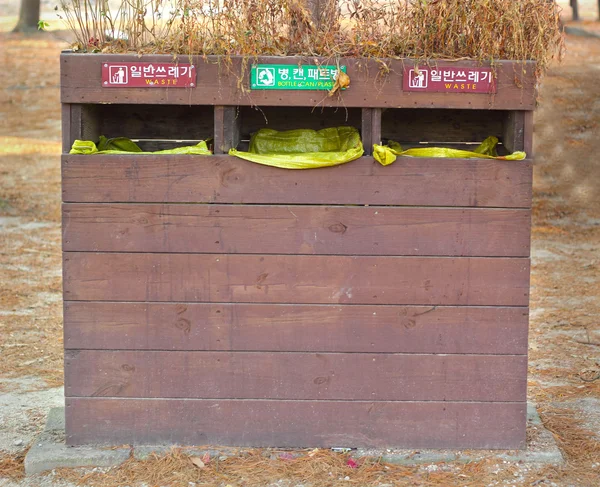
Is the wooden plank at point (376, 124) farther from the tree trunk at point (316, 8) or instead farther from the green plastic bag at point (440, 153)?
the tree trunk at point (316, 8)

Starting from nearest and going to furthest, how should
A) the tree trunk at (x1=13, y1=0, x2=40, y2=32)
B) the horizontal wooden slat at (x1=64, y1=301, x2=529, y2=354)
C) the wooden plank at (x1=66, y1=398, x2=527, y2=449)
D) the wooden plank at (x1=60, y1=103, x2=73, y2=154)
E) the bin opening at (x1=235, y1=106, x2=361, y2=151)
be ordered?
the wooden plank at (x1=60, y1=103, x2=73, y2=154) → the horizontal wooden slat at (x1=64, y1=301, x2=529, y2=354) → the wooden plank at (x1=66, y1=398, x2=527, y2=449) → the bin opening at (x1=235, y1=106, x2=361, y2=151) → the tree trunk at (x1=13, y1=0, x2=40, y2=32)

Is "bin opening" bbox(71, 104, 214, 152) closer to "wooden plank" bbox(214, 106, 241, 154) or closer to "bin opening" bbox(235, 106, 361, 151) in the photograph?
"bin opening" bbox(235, 106, 361, 151)

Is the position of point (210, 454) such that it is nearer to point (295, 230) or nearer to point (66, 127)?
point (295, 230)

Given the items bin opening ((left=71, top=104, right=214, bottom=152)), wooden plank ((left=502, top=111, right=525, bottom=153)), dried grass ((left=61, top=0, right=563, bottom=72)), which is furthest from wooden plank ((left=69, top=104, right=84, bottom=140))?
wooden plank ((left=502, top=111, right=525, bottom=153))

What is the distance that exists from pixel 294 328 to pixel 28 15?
72.3ft

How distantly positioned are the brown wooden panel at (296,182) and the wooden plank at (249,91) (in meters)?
0.26

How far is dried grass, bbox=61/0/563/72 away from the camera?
12.7ft

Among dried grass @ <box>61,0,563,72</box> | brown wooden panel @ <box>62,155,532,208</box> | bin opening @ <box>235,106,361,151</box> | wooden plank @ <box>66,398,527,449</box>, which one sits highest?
dried grass @ <box>61,0,563,72</box>

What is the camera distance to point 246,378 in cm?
411

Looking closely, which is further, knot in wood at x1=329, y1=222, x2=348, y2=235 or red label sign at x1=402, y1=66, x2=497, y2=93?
knot in wood at x1=329, y1=222, x2=348, y2=235

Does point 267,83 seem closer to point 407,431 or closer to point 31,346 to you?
point 407,431

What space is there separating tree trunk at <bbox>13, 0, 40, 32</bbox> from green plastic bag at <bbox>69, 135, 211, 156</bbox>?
69.0 feet

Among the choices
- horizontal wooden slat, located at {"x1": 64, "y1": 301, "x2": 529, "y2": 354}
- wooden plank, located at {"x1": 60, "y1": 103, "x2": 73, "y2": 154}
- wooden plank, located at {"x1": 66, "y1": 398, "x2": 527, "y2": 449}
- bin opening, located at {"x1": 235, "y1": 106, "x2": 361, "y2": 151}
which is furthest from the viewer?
bin opening, located at {"x1": 235, "y1": 106, "x2": 361, "y2": 151}

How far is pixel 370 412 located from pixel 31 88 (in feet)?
53.4
